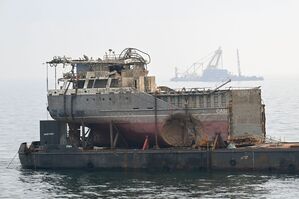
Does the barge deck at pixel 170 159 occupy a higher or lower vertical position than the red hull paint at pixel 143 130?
lower

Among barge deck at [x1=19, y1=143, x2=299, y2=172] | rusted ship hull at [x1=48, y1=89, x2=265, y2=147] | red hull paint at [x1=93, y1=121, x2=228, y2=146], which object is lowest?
barge deck at [x1=19, y1=143, x2=299, y2=172]

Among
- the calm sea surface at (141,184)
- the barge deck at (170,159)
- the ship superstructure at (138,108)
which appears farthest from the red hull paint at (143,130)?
the calm sea surface at (141,184)

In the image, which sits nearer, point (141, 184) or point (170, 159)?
point (141, 184)

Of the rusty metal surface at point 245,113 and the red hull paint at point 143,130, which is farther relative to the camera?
the red hull paint at point 143,130

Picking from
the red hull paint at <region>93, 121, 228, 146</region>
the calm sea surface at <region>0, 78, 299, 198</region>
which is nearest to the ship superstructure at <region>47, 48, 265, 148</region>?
the red hull paint at <region>93, 121, 228, 146</region>

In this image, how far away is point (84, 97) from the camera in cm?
5553

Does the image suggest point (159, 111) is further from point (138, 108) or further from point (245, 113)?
point (245, 113)

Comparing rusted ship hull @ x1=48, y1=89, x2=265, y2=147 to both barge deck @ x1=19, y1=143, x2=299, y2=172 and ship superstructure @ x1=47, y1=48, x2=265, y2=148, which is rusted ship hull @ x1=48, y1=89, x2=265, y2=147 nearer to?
ship superstructure @ x1=47, y1=48, x2=265, y2=148

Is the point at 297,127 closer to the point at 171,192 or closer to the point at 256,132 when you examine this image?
the point at 256,132

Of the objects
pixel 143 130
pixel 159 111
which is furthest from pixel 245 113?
pixel 143 130

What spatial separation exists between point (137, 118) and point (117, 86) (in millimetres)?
3036

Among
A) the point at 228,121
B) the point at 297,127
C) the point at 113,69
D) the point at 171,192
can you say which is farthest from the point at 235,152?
the point at 297,127

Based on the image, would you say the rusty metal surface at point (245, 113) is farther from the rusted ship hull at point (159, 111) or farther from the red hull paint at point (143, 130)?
the red hull paint at point (143, 130)

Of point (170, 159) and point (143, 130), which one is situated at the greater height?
point (143, 130)
